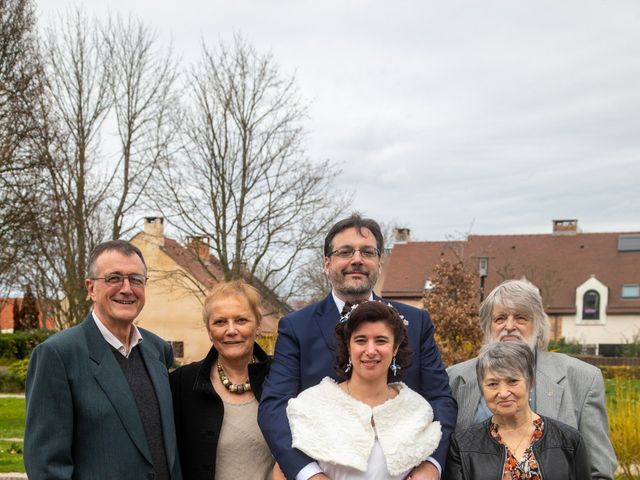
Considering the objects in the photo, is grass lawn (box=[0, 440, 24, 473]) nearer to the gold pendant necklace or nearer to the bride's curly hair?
the gold pendant necklace

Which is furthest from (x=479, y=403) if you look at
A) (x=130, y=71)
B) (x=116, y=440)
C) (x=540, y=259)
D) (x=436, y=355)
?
(x=540, y=259)

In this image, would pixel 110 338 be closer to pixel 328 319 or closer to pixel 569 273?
pixel 328 319

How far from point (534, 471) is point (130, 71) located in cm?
2001

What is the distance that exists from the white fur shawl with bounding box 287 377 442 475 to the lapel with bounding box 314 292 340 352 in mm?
331

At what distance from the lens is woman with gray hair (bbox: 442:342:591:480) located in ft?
10.7

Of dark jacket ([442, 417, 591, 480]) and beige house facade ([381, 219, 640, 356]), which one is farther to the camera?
beige house facade ([381, 219, 640, 356])

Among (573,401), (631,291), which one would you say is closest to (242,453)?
(573,401)

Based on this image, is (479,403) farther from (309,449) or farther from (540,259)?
(540,259)

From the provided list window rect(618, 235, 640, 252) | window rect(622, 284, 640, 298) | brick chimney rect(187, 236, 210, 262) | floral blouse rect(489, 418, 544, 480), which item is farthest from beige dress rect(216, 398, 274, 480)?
window rect(618, 235, 640, 252)

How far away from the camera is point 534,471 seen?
324 cm

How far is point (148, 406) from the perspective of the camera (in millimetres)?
3598

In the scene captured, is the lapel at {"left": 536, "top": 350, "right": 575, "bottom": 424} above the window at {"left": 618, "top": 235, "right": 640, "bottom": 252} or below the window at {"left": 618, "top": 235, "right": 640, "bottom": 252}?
below

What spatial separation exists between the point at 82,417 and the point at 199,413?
28.0 inches

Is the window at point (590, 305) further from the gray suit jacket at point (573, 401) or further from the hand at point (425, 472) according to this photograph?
the hand at point (425, 472)
